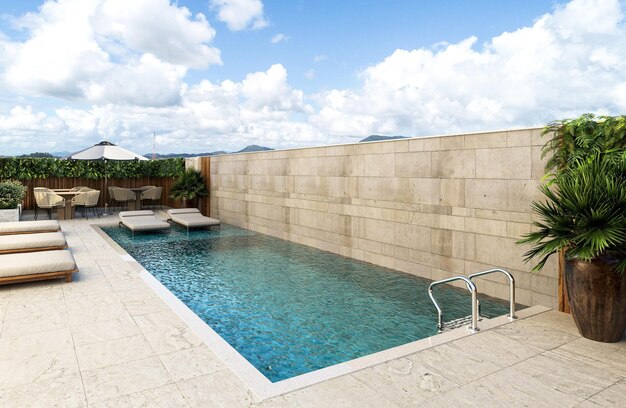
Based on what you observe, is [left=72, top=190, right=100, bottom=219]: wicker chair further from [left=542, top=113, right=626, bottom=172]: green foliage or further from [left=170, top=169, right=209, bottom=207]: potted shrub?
[left=542, top=113, right=626, bottom=172]: green foliage

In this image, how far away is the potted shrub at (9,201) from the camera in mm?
12228

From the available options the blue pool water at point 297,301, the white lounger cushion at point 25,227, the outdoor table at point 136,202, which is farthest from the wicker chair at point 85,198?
the white lounger cushion at point 25,227

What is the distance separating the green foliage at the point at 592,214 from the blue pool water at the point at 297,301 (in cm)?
190

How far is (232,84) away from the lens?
58.5 feet

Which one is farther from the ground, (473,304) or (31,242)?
(31,242)

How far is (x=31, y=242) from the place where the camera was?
8023 millimetres

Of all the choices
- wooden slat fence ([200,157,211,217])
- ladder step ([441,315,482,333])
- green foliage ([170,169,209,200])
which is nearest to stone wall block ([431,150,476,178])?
ladder step ([441,315,482,333])

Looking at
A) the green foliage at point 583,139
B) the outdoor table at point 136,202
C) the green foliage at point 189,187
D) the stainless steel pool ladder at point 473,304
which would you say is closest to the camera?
the stainless steel pool ladder at point 473,304

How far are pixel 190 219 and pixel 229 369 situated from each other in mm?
11103

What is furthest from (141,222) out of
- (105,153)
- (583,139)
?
(583,139)

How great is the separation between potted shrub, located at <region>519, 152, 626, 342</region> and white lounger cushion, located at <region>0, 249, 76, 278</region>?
277 inches

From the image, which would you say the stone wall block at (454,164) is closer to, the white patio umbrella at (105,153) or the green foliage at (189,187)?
the green foliage at (189,187)

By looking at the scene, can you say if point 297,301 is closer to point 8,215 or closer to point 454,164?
point 454,164

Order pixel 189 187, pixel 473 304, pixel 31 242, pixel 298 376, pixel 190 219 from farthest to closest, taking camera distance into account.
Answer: pixel 189 187 < pixel 190 219 < pixel 31 242 < pixel 473 304 < pixel 298 376
